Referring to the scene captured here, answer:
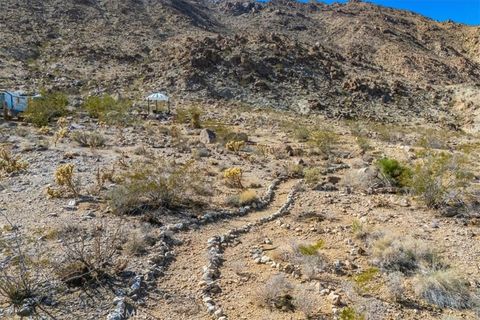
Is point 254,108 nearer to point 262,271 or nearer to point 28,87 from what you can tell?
point 28,87

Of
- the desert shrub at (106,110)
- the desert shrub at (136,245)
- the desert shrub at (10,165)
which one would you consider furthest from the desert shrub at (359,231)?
the desert shrub at (106,110)

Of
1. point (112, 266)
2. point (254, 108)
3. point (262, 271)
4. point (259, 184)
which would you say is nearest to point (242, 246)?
point (262, 271)

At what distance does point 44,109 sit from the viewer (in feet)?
61.8

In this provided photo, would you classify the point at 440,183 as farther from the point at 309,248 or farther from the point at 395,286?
the point at 395,286

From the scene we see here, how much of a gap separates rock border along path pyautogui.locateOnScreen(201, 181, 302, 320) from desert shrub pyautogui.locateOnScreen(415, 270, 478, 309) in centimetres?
296

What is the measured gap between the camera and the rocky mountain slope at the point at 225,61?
30.3 m

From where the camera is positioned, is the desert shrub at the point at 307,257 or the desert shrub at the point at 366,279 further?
the desert shrub at the point at 307,257

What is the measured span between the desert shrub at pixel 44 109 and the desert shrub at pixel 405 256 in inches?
617

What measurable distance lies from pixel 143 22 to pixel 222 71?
15.4 meters

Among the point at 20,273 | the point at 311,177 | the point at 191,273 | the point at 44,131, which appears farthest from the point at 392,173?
the point at 44,131

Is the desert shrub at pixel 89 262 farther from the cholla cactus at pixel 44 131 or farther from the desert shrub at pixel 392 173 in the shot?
the cholla cactus at pixel 44 131

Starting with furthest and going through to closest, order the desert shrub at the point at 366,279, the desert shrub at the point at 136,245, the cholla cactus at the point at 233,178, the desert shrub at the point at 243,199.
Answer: the cholla cactus at the point at 233,178 → the desert shrub at the point at 243,199 → the desert shrub at the point at 136,245 → the desert shrub at the point at 366,279

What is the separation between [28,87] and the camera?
2564cm

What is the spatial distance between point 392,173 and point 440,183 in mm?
1720
